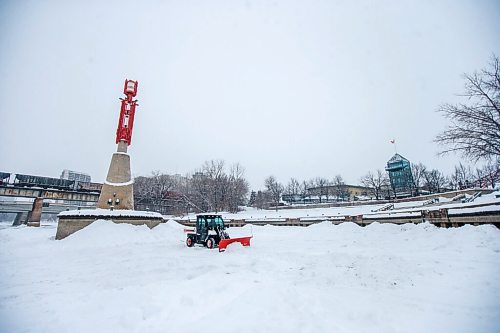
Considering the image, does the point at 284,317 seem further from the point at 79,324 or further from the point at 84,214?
the point at 84,214

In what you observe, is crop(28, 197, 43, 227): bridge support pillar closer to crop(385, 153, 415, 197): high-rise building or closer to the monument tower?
the monument tower

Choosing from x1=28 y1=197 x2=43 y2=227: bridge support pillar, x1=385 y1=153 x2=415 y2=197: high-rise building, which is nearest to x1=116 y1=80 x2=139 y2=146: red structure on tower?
x1=28 y1=197 x2=43 y2=227: bridge support pillar

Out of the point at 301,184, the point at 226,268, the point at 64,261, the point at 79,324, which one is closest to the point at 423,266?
the point at 226,268

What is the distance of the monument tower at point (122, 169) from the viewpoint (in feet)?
75.1

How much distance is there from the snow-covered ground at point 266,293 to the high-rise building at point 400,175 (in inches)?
2239

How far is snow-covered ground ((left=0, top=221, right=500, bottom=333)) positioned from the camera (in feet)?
15.0

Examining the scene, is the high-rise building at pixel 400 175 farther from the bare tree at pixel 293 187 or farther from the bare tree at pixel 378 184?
the bare tree at pixel 293 187

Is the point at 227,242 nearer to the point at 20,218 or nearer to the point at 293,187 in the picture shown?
the point at 20,218

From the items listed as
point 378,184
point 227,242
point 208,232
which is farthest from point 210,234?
point 378,184

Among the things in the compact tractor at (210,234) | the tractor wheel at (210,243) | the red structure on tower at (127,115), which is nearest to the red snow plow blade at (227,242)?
the compact tractor at (210,234)

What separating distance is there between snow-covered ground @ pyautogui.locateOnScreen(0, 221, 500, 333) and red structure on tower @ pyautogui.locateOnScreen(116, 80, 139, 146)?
15571mm

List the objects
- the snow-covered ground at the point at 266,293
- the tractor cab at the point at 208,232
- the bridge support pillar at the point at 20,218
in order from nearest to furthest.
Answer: the snow-covered ground at the point at 266,293
the tractor cab at the point at 208,232
the bridge support pillar at the point at 20,218

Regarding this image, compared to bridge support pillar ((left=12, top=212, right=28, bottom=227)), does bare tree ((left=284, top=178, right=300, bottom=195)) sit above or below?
above

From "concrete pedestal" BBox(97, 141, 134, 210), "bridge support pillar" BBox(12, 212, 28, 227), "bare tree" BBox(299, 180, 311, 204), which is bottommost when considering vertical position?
"bridge support pillar" BBox(12, 212, 28, 227)
